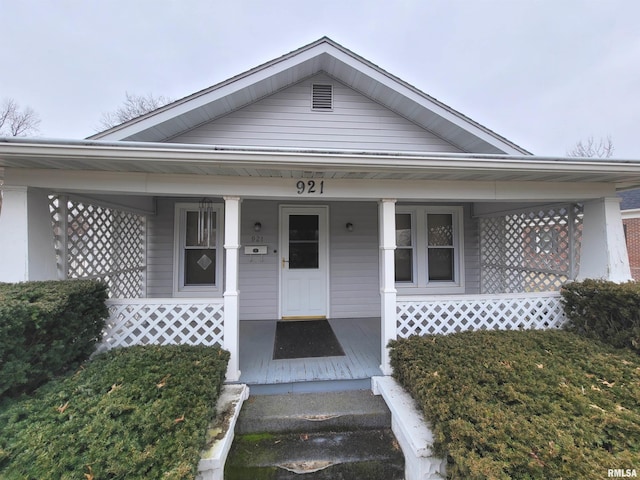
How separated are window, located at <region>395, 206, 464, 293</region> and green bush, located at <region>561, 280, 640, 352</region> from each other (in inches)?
78.6

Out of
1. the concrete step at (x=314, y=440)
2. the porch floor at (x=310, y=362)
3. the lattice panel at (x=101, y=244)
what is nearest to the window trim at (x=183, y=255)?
the lattice panel at (x=101, y=244)

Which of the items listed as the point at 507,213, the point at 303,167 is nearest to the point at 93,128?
the point at 303,167

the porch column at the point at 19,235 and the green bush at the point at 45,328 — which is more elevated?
the porch column at the point at 19,235

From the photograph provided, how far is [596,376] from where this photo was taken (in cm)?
261

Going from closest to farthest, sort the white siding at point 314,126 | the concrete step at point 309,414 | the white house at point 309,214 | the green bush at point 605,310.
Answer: the concrete step at point 309,414, the white house at point 309,214, the green bush at point 605,310, the white siding at point 314,126

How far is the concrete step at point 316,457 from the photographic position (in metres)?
2.33

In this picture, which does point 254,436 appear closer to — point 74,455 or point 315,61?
point 74,455

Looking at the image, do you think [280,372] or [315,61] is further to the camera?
[315,61]

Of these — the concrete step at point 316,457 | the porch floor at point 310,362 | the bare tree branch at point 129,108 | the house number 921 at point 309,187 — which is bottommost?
the concrete step at point 316,457

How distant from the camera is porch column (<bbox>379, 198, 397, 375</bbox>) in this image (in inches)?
132

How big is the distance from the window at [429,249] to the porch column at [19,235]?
201 inches

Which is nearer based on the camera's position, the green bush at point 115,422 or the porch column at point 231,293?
the green bush at point 115,422

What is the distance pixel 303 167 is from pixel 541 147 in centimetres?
2895

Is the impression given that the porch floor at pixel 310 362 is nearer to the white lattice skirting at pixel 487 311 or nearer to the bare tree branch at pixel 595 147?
the white lattice skirting at pixel 487 311
